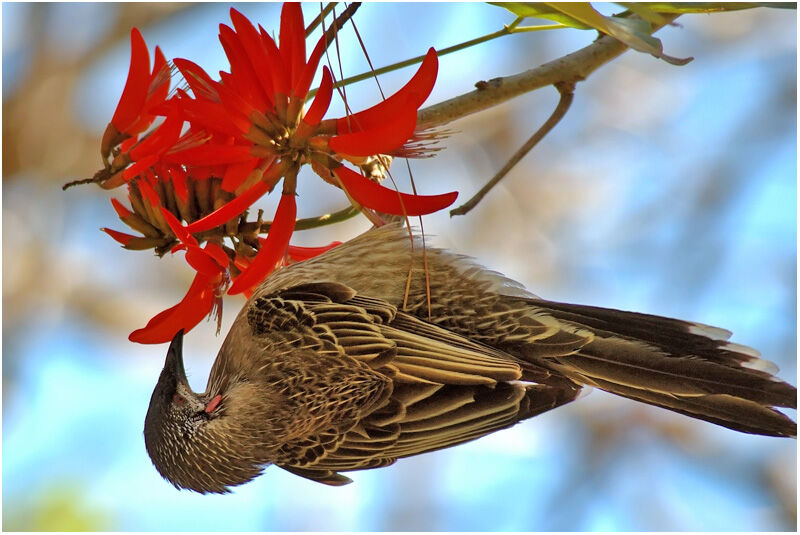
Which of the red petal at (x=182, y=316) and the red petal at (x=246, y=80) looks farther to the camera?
the red petal at (x=182, y=316)

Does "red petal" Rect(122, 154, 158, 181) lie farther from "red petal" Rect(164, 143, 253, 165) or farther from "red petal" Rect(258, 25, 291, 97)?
"red petal" Rect(258, 25, 291, 97)

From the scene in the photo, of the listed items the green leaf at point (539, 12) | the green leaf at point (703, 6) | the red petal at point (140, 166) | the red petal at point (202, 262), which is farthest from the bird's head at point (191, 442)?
the green leaf at point (703, 6)

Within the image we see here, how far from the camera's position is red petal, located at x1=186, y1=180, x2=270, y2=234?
1.37 m

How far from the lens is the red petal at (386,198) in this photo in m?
1.28

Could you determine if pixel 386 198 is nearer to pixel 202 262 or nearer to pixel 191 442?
pixel 202 262

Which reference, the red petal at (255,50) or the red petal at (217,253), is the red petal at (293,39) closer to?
the red petal at (255,50)

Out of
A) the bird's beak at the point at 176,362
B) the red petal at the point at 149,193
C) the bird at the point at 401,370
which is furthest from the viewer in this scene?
the bird's beak at the point at 176,362

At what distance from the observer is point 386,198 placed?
134 centimetres

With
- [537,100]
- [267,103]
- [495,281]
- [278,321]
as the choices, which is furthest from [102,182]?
[537,100]

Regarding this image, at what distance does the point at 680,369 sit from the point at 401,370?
55 centimetres

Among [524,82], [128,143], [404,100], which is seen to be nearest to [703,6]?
[524,82]

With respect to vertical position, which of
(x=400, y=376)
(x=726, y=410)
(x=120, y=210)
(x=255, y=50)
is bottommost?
(x=726, y=410)

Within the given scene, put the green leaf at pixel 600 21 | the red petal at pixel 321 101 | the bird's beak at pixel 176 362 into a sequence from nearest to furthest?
the green leaf at pixel 600 21, the red petal at pixel 321 101, the bird's beak at pixel 176 362

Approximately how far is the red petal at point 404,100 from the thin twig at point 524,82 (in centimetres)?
13
